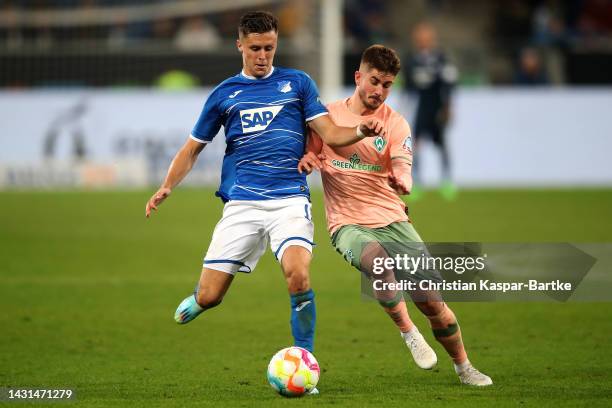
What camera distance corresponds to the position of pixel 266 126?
274 inches

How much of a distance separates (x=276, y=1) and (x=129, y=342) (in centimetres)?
1754

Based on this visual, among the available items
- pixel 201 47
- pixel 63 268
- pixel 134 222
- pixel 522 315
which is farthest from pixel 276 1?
pixel 522 315

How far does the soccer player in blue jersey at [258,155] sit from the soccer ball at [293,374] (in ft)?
2.33

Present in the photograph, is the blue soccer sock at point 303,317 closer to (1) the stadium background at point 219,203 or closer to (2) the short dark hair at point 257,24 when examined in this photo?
(1) the stadium background at point 219,203

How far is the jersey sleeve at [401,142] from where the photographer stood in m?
6.77

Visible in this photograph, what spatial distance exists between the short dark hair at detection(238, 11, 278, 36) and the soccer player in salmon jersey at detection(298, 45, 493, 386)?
1.97 ft

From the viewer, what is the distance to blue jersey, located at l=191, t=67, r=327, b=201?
6.96 meters

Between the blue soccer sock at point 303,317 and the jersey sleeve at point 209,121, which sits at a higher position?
the jersey sleeve at point 209,121

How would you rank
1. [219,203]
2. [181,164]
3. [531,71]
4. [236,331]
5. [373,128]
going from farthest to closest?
[531,71], [219,203], [236,331], [181,164], [373,128]

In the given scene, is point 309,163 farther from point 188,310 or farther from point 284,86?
point 188,310

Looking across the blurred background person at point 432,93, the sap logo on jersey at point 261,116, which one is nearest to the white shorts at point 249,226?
the sap logo on jersey at point 261,116

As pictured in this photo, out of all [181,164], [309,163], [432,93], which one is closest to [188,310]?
[181,164]

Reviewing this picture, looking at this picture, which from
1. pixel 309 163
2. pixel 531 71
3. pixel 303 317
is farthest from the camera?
pixel 531 71
